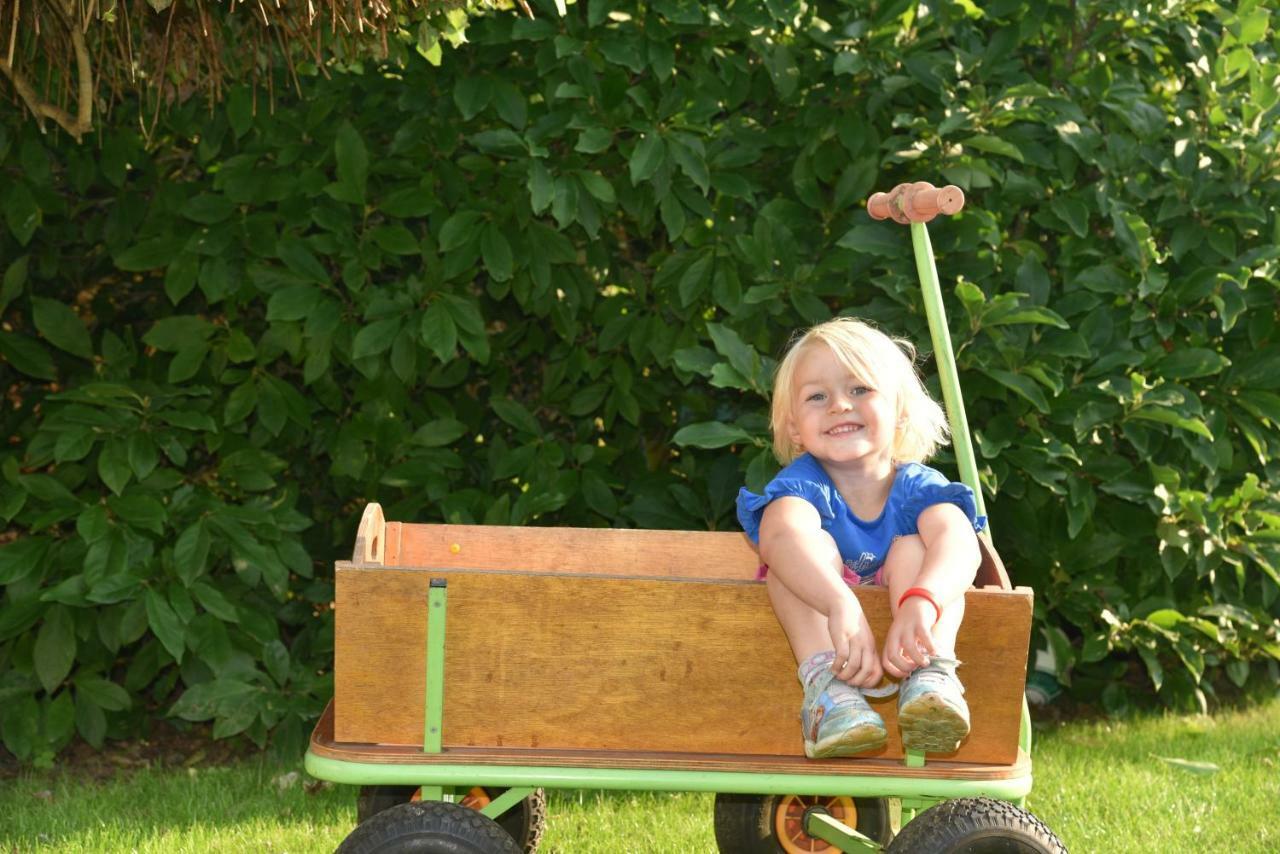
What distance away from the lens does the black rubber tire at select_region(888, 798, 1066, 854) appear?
2375mm

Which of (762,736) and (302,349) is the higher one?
(302,349)

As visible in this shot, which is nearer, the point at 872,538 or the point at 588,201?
the point at 872,538

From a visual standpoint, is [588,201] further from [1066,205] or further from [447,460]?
[1066,205]

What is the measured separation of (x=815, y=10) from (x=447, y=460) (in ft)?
4.93

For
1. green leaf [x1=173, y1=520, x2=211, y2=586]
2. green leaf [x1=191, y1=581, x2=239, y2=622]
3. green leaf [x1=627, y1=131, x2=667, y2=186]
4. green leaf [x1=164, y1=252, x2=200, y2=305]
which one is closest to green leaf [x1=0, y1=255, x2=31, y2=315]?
green leaf [x1=164, y1=252, x2=200, y2=305]

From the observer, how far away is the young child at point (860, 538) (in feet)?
7.53

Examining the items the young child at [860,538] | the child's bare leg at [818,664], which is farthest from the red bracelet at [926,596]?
the child's bare leg at [818,664]

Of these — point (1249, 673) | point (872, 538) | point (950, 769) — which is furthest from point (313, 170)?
point (1249, 673)

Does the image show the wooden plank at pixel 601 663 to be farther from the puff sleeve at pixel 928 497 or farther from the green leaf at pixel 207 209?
the green leaf at pixel 207 209

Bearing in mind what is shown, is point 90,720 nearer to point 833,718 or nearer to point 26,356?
point 26,356

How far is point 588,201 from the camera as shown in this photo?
12.3 ft

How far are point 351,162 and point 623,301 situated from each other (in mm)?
798

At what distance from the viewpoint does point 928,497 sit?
2666mm

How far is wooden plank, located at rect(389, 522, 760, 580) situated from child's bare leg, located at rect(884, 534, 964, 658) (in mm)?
537
